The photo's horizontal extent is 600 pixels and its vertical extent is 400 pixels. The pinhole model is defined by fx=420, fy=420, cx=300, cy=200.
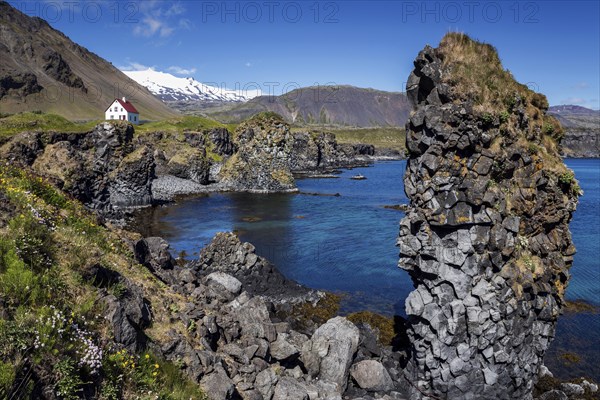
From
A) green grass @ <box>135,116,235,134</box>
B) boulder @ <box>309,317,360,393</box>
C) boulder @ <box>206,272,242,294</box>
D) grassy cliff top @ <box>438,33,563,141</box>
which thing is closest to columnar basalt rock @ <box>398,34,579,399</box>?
grassy cliff top @ <box>438,33,563,141</box>

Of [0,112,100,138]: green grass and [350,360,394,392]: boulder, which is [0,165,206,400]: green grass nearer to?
[350,360,394,392]: boulder

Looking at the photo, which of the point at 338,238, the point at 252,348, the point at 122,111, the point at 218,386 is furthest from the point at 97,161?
the point at 122,111

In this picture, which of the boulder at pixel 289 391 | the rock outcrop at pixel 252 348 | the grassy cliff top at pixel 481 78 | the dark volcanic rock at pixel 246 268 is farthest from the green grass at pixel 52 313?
the dark volcanic rock at pixel 246 268

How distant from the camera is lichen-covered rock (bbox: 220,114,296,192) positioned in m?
113

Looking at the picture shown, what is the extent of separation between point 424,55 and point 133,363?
70.2 ft

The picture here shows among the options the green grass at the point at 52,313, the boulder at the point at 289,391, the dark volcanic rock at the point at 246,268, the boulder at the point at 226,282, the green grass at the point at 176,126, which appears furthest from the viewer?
the green grass at the point at 176,126

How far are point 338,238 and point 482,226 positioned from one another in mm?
40858

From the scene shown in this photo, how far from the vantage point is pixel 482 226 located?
22.6 metres

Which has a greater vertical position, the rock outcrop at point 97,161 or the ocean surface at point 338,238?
the rock outcrop at point 97,161

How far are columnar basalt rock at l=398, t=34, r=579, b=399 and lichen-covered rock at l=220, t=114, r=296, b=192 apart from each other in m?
89.4

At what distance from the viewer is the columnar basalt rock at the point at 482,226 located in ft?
74.0

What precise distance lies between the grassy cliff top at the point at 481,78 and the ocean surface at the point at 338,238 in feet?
59.5

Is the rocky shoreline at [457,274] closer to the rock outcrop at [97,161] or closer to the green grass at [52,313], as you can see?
the green grass at [52,313]

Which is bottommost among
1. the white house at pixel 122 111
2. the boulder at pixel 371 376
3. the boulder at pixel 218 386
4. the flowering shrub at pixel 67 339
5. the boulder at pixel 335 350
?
the boulder at pixel 371 376
